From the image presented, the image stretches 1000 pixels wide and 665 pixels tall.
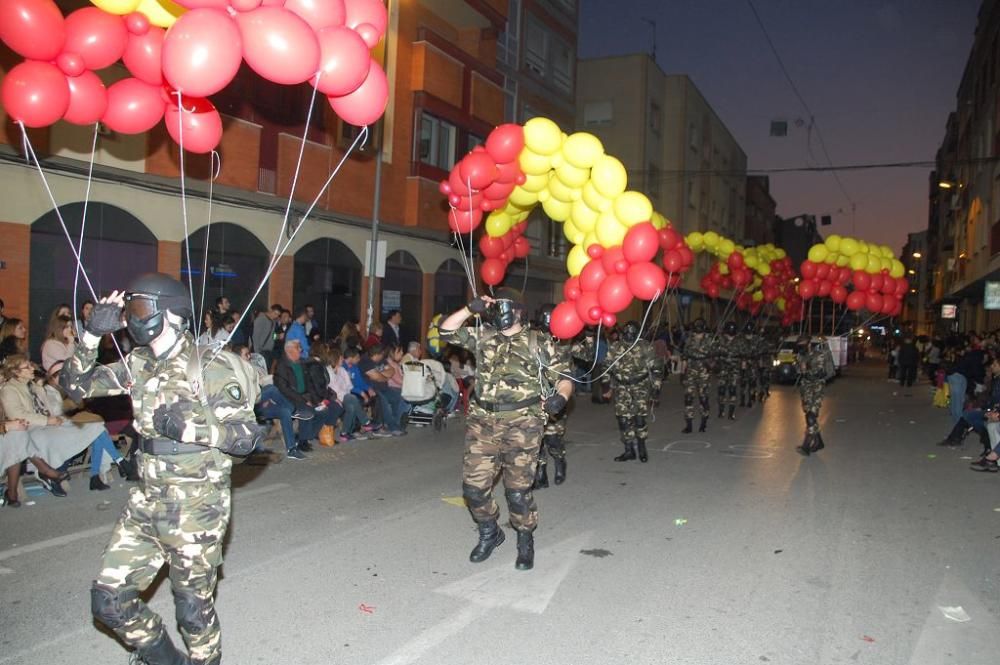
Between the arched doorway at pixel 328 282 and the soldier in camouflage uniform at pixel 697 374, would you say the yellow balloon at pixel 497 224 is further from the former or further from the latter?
the arched doorway at pixel 328 282

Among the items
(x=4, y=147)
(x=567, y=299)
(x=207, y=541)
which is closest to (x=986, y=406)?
(x=567, y=299)

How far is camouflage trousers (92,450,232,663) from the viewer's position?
350 cm

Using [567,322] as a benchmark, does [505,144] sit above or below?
above

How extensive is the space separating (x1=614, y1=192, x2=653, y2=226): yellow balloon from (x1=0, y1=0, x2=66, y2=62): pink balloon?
483 centimetres

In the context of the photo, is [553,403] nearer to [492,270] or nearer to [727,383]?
[492,270]

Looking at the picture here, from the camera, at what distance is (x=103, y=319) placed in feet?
11.8

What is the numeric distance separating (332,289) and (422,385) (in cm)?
631

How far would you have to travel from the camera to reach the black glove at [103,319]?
360 centimetres

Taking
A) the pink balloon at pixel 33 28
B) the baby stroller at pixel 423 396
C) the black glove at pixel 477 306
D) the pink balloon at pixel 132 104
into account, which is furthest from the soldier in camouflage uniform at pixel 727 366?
the pink balloon at pixel 33 28

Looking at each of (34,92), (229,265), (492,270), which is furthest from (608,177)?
(229,265)

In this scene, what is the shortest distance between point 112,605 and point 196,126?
3400 millimetres

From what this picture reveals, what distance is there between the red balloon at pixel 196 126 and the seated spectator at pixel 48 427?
3.45 meters

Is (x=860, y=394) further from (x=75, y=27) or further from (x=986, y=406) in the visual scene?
(x=75, y=27)

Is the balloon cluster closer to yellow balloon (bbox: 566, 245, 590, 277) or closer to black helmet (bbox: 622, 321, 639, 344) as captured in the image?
yellow balloon (bbox: 566, 245, 590, 277)
